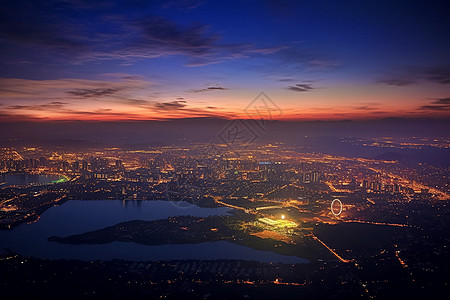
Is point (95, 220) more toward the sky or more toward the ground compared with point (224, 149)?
more toward the ground

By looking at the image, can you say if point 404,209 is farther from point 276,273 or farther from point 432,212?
point 276,273

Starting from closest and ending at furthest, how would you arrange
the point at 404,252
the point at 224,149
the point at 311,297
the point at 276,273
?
the point at 311,297
the point at 276,273
the point at 404,252
the point at 224,149

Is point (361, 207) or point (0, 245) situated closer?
point (0, 245)

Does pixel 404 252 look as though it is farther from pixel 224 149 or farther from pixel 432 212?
Answer: pixel 224 149

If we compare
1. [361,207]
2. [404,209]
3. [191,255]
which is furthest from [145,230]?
[404,209]

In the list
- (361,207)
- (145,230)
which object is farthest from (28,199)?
(361,207)

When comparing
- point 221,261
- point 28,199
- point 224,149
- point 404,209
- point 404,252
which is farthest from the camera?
point 224,149
